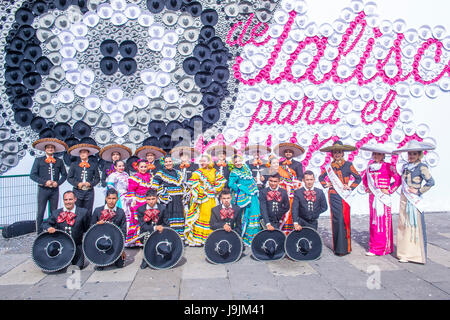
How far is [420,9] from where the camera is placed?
8211mm

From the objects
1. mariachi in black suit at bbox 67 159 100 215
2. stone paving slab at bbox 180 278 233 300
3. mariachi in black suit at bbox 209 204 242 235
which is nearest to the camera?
stone paving slab at bbox 180 278 233 300

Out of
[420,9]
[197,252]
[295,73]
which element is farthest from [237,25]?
[197,252]

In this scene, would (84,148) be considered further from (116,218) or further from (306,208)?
(306,208)

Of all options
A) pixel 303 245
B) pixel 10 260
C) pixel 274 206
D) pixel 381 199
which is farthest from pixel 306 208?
pixel 10 260

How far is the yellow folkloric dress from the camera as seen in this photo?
19.0ft

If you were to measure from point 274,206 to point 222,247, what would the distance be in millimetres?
1098

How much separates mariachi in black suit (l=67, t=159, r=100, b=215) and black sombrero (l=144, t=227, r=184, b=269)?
75.0 inches

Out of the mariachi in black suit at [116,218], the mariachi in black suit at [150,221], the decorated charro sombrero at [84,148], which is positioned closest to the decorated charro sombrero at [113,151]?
the decorated charro sombrero at [84,148]

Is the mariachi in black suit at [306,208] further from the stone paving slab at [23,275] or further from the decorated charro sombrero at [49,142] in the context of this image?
the decorated charro sombrero at [49,142]

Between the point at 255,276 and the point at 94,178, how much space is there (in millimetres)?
3547

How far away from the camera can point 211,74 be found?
7848 millimetres

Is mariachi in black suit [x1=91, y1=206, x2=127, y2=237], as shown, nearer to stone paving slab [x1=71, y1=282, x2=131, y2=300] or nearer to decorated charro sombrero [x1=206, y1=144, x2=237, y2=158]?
stone paving slab [x1=71, y1=282, x2=131, y2=300]

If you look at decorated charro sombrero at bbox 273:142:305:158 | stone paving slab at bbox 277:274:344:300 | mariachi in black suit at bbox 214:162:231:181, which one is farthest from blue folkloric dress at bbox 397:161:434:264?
mariachi in black suit at bbox 214:162:231:181

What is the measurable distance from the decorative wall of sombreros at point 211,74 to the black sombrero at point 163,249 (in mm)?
3281
